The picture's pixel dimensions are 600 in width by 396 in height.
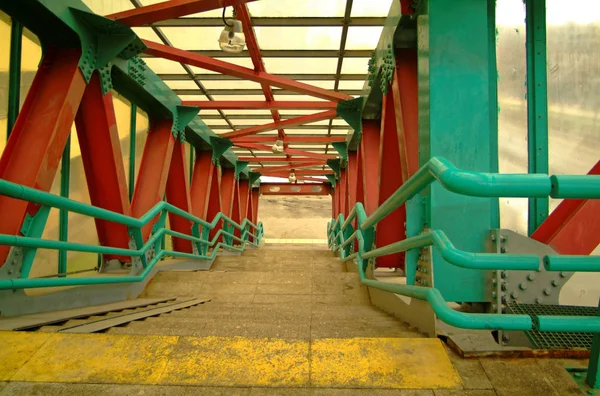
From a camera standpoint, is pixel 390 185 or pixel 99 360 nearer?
pixel 99 360

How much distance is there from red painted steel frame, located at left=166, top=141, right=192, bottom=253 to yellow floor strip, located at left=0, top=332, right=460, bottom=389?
6029 mm

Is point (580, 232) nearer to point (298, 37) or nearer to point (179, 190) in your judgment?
point (298, 37)

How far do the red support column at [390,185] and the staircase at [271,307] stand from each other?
709 millimetres

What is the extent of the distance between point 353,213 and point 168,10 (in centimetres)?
319

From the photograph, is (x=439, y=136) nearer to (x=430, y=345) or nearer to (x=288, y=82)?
(x=430, y=345)

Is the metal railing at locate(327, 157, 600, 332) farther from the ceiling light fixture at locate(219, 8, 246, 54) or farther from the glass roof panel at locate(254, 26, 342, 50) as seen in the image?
the glass roof panel at locate(254, 26, 342, 50)

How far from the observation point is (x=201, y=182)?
10.7 meters

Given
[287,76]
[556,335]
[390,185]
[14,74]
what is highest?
[287,76]

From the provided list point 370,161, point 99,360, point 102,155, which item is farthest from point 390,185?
point 99,360

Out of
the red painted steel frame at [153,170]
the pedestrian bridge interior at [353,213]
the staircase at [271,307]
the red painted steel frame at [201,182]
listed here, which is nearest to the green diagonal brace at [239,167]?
the red painted steel frame at [201,182]

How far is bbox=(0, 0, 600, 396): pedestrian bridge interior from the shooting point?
188 cm

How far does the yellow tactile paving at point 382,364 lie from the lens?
1.83 meters

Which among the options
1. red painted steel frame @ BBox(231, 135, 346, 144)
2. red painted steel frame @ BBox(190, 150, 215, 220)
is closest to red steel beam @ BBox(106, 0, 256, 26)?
red painted steel frame @ BBox(190, 150, 215, 220)

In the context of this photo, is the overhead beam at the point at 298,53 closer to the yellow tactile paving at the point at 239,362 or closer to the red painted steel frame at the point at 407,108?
the red painted steel frame at the point at 407,108
